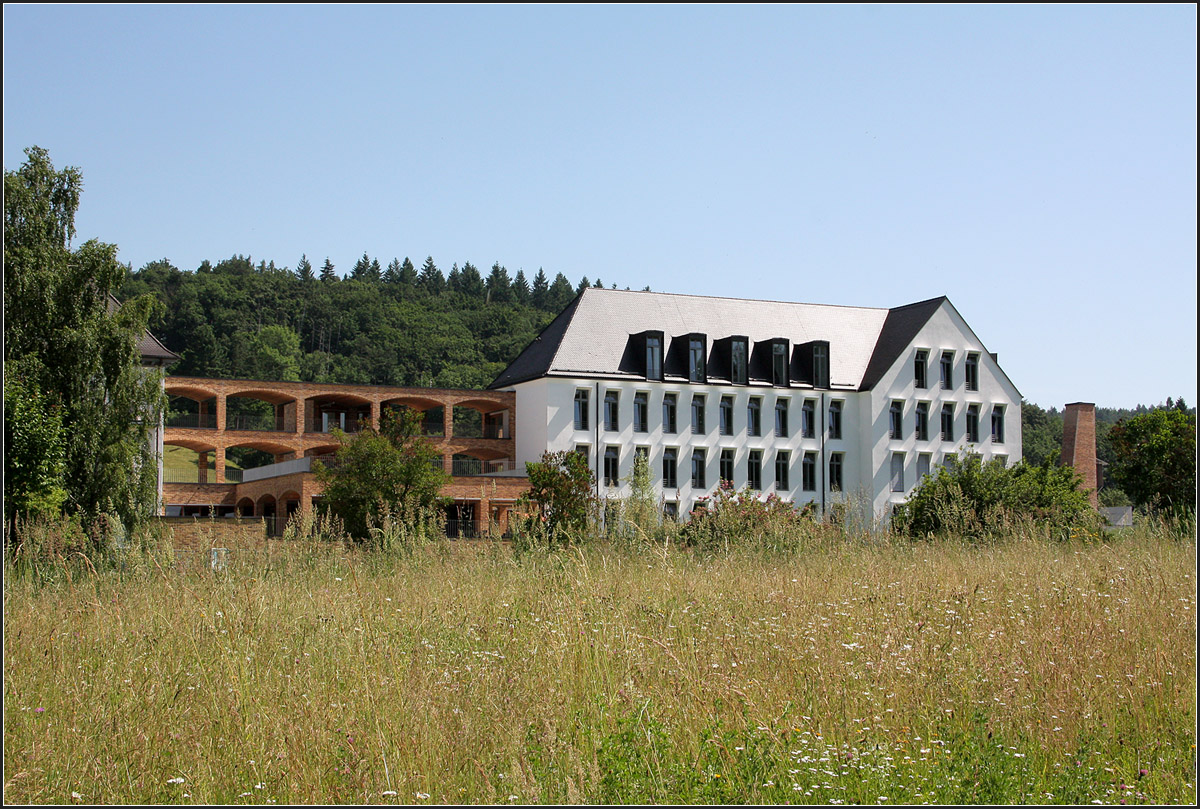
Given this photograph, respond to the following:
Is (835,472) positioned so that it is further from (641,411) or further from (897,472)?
(641,411)

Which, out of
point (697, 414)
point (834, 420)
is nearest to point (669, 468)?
point (697, 414)

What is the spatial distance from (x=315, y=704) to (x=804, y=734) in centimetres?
237

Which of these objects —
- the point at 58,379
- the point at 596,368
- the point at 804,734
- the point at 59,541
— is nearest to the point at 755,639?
the point at 804,734

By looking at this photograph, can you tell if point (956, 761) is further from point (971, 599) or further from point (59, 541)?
point (59, 541)

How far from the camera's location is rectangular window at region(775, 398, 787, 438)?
58.1 m

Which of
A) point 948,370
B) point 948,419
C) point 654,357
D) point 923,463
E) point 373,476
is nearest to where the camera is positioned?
point 373,476

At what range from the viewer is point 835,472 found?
2311 inches

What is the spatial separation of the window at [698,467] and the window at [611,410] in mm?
4436

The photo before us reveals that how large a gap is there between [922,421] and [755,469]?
10441mm

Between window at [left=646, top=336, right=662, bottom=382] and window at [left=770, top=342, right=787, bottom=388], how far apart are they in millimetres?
6700

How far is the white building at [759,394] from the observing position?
54.7m

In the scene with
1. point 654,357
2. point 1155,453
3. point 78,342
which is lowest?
point 1155,453

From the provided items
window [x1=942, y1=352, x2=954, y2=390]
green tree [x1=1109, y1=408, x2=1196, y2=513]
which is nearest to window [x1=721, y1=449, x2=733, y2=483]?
window [x1=942, y1=352, x2=954, y2=390]

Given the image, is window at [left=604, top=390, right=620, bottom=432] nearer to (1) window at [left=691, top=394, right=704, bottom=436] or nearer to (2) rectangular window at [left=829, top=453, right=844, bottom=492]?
(1) window at [left=691, top=394, right=704, bottom=436]
